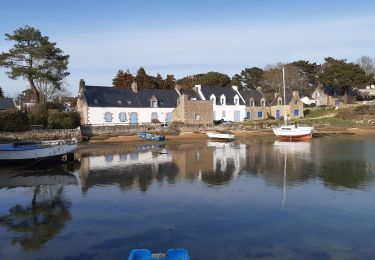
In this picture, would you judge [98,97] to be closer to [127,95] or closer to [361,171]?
[127,95]

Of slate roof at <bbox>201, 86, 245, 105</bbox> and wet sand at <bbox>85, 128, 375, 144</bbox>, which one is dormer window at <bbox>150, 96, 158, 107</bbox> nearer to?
wet sand at <bbox>85, 128, 375, 144</bbox>

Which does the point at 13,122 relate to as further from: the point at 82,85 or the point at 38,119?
the point at 82,85

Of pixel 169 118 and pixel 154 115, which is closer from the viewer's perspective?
pixel 154 115

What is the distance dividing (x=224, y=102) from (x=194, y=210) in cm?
4804

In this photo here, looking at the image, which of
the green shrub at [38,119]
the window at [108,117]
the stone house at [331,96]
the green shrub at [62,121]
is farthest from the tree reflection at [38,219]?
the stone house at [331,96]

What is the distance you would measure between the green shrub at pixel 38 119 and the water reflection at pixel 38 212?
2324 cm

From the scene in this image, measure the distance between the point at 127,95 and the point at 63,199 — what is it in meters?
39.4

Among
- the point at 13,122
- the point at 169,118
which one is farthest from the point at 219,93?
the point at 13,122

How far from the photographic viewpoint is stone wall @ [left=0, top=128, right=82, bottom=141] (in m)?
40.2

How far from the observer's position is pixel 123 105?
53.5 m

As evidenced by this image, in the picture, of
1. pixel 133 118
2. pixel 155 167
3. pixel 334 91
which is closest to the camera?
pixel 155 167

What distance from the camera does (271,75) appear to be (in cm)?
8606

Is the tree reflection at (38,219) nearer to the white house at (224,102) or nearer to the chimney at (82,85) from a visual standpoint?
the chimney at (82,85)

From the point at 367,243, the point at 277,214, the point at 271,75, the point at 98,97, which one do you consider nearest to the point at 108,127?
the point at 98,97
